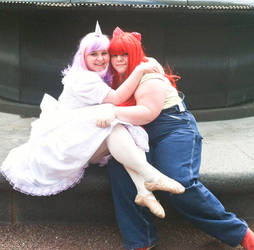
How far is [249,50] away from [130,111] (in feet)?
8.24

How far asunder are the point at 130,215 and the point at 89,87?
0.74 meters

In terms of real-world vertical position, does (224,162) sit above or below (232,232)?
above

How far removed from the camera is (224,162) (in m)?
2.98

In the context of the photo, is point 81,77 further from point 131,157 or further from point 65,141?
point 131,157

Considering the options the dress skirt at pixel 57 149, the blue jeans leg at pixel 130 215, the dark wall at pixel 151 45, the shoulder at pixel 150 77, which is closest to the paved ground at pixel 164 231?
the blue jeans leg at pixel 130 215

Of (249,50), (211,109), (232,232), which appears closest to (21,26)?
(211,109)

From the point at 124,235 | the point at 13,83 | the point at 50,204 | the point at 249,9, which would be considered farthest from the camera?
the point at 13,83

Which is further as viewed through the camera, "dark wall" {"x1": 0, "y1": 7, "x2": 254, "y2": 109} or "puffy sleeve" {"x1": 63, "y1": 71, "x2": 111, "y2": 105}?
"dark wall" {"x1": 0, "y1": 7, "x2": 254, "y2": 109}

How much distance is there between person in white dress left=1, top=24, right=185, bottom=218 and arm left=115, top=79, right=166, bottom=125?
A: 0.04 m

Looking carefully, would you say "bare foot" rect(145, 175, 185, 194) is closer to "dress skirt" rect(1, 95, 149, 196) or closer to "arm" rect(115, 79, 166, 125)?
"dress skirt" rect(1, 95, 149, 196)

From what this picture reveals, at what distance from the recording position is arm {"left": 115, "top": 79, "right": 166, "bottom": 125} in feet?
8.16

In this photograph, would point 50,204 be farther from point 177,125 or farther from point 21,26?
point 21,26

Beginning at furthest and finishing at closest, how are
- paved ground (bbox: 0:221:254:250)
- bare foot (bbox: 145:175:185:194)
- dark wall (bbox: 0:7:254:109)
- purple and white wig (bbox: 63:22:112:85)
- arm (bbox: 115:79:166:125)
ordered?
dark wall (bbox: 0:7:254:109), paved ground (bbox: 0:221:254:250), purple and white wig (bbox: 63:22:112:85), arm (bbox: 115:79:166:125), bare foot (bbox: 145:175:185:194)

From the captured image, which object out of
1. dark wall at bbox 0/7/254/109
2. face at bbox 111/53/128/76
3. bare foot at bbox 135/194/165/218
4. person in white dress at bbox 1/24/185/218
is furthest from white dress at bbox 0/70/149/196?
dark wall at bbox 0/7/254/109
